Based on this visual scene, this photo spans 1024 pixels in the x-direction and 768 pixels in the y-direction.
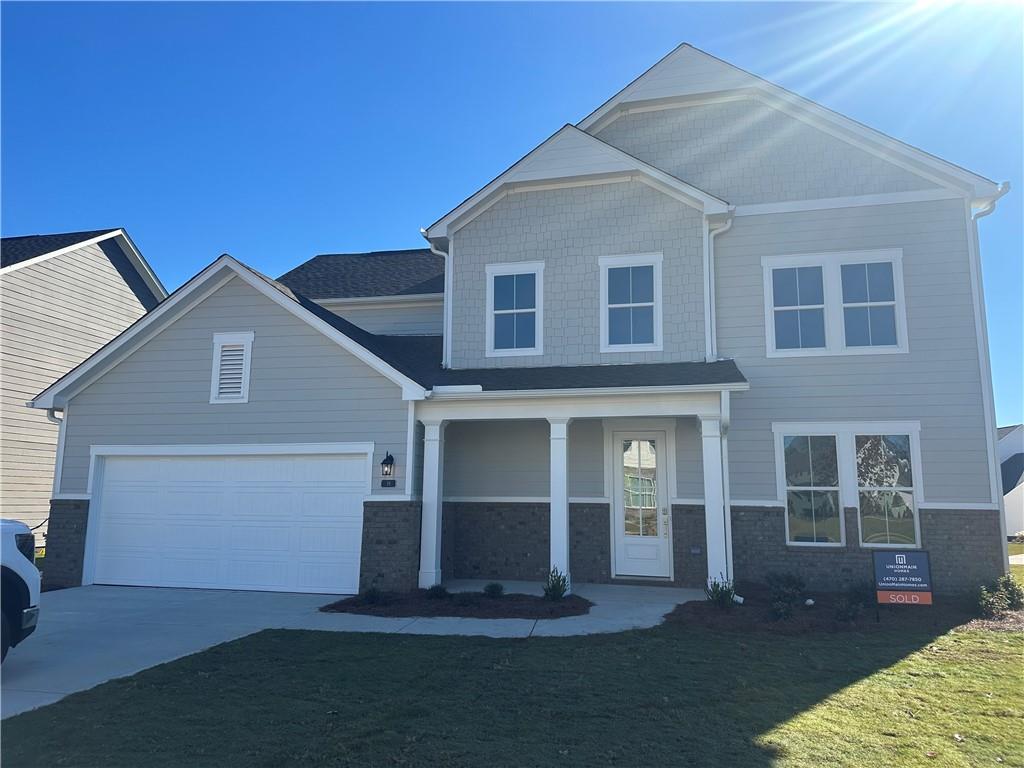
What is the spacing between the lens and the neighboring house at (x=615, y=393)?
10.8 meters

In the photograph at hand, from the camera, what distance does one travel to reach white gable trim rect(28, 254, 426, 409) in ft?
37.1

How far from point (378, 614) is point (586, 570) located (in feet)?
13.4

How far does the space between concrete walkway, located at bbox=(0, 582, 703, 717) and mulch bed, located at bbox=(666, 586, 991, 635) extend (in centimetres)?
56

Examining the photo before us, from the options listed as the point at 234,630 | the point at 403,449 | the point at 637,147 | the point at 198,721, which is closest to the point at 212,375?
the point at 403,449

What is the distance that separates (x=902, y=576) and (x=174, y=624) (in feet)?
30.6

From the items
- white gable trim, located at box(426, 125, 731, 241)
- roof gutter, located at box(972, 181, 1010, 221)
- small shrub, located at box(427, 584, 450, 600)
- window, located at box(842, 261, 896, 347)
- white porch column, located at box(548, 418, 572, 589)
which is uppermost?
white gable trim, located at box(426, 125, 731, 241)

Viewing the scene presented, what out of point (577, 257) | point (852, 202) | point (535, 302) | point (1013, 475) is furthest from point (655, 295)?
point (1013, 475)

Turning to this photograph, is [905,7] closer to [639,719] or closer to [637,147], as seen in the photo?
[637,147]

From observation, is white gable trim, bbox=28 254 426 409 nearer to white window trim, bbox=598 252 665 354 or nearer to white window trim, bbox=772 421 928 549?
white window trim, bbox=598 252 665 354

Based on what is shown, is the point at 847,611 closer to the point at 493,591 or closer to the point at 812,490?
the point at 812,490

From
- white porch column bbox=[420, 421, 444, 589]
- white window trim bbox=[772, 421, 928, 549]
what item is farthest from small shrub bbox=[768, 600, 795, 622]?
white porch column bbox=[420, 421, 444, 589]

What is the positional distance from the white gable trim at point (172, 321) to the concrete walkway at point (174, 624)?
3489 millimetres

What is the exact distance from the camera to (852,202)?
11617 mm

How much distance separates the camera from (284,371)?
11.5m
